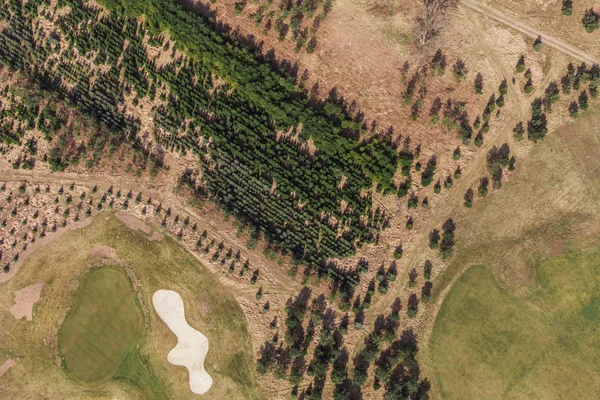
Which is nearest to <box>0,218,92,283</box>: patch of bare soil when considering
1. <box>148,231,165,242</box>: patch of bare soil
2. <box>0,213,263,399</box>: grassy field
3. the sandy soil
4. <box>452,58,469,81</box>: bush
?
<box>0,213,263,399</box>: grassy field

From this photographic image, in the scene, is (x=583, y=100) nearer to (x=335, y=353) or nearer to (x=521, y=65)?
(x=521, y=65)

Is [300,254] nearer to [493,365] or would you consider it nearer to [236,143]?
Result: [236,143]

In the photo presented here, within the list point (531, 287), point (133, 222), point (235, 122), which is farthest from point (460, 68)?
point (133, 222)

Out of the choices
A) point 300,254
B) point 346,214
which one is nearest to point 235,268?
point 300,254

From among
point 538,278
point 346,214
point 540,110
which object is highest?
point 540,110

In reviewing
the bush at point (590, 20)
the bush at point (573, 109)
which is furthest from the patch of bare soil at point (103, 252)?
the bush at point (590, 20)

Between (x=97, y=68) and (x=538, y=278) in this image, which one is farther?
(x=97, y=68)

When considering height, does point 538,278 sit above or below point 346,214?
above

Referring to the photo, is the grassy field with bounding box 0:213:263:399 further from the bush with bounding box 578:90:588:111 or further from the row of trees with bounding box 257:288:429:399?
the bush with bounding box 578:90:588:111
